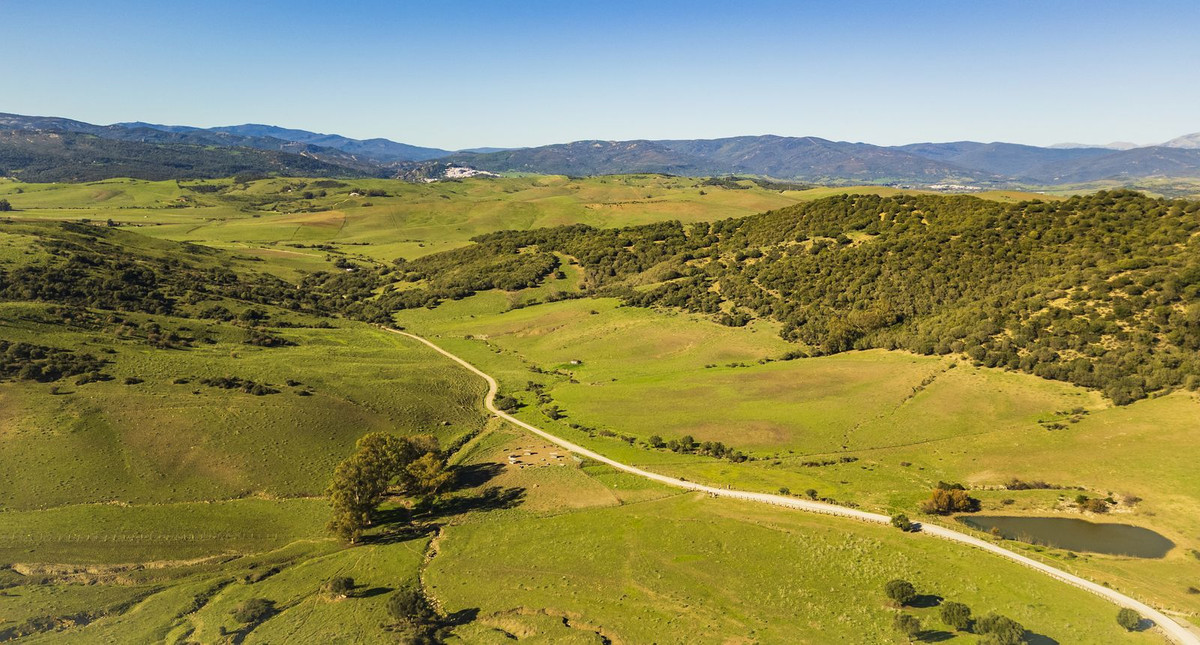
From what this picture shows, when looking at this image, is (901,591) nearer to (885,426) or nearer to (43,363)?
(885,426)

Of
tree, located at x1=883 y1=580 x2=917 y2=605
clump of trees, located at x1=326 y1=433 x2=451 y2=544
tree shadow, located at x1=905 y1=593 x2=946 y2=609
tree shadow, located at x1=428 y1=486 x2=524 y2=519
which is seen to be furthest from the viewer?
tree shadow, located at x1=428 y1=486 x2=524 y2=519

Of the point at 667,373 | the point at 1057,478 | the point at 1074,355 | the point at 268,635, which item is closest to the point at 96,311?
the point at 268,635

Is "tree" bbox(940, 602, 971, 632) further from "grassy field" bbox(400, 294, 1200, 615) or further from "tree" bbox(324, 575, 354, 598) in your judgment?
"tree" bbox(324, 575, 354, 598)

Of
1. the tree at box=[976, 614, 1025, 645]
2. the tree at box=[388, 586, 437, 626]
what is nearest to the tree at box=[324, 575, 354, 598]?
the tree at box=[388, 586, 437, 626]

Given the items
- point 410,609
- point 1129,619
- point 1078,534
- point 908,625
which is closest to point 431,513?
point 410,609

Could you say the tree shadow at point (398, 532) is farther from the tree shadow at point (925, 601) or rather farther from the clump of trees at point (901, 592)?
the tree shadow at point (925, 601)
